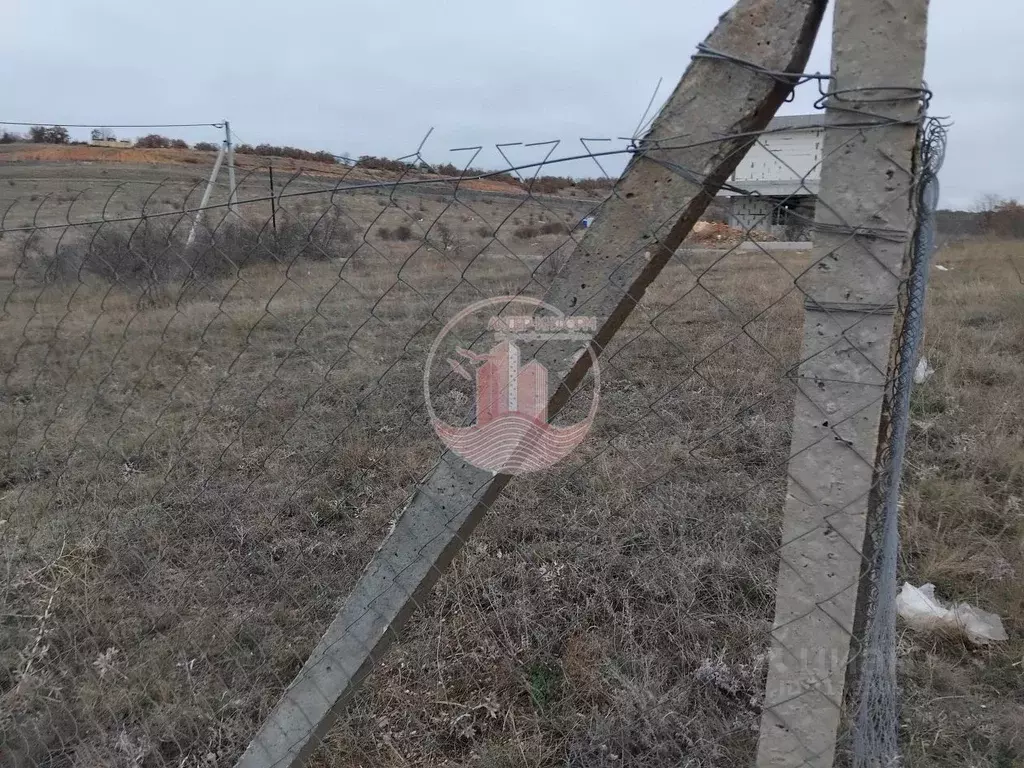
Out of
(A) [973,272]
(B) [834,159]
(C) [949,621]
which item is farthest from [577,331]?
(A) [973,272]

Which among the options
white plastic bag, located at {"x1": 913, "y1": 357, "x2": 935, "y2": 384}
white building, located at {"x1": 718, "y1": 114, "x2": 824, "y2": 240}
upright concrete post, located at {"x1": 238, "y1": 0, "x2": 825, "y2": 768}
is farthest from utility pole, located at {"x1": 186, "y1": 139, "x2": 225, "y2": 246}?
white plastic bag, located at {"x1": 913, "y1": 357, "x2": 935, "y2": 384}

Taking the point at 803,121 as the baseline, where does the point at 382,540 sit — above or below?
below

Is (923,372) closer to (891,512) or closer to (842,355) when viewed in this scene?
(891,512)

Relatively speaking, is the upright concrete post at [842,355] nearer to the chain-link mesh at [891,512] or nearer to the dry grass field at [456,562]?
the chain-link mesh at [891,512]

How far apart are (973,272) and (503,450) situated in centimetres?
1198

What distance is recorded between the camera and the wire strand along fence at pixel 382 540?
1.88 meters

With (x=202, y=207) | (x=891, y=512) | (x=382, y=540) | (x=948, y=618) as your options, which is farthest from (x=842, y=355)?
(x=382, y=540)

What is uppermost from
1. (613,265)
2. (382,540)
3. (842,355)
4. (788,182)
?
(788,182)

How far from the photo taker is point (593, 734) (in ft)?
6.39

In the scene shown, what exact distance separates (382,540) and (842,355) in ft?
7.37

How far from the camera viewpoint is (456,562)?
2666 millimetres

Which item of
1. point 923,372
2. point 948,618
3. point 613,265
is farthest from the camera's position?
point 923,372

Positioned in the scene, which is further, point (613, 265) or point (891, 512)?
point (891, 512)

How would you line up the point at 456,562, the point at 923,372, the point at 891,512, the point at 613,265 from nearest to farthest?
1. the point at 613,265
2. the point at 891,512
3. the point at 456,562
4. the point at 923,372
